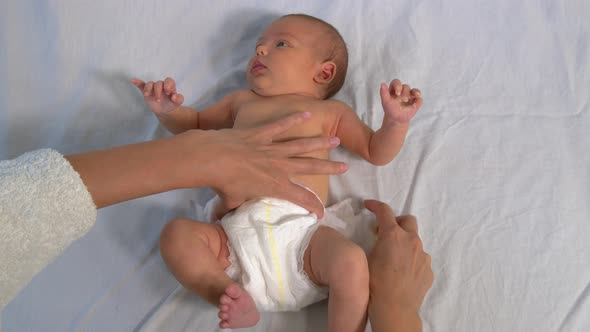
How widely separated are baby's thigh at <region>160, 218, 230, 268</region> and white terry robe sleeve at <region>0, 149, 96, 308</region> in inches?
8.5

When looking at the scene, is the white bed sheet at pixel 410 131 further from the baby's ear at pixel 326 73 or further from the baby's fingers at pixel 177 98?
the baby's fingers at pixel 177 98

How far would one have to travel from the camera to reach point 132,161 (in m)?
0.93

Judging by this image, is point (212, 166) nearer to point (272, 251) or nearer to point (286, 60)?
point (272, 251)

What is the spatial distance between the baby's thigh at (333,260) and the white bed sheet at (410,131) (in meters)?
0.12

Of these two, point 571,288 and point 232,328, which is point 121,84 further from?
point 571,288

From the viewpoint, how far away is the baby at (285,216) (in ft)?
3.16

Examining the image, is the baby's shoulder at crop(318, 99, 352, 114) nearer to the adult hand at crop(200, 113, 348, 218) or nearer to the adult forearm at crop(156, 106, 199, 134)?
the adult hand at crop(200, 113, 348, 218)

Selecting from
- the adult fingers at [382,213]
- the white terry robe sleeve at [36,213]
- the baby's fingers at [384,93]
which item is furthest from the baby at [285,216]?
the white terry robe sleeve at [36,213]

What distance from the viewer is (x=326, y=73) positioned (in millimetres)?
1365

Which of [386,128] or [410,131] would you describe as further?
[410,131]

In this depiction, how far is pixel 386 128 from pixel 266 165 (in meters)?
0.31

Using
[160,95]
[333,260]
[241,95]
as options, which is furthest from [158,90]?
[333,260]

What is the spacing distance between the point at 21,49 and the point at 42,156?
682 millimetres

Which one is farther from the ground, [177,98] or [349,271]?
[177,98]
